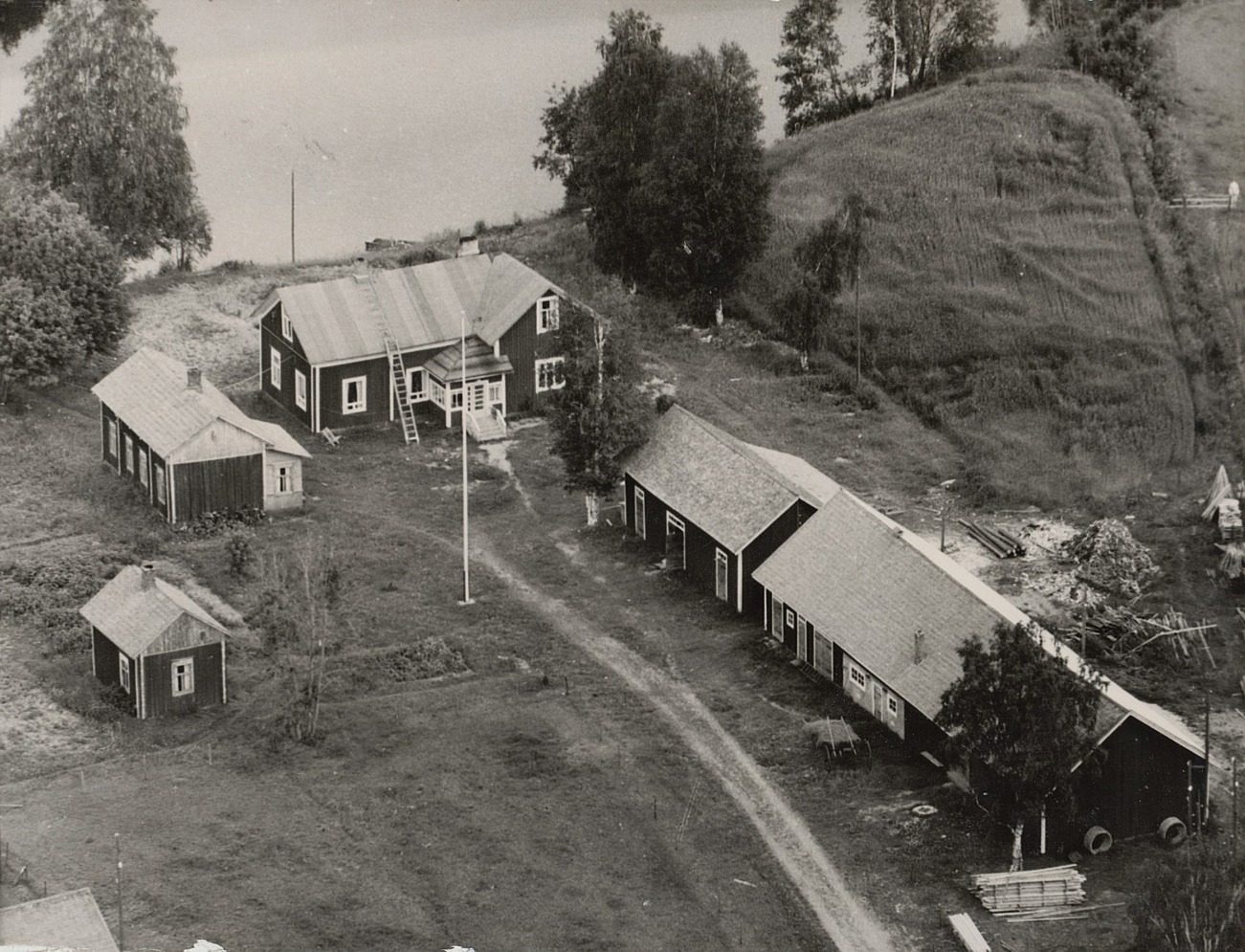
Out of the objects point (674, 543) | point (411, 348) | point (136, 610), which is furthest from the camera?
point (411, 348)

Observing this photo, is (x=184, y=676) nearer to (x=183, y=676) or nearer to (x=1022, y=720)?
(x=183, y=676)

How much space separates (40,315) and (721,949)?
40236 mm

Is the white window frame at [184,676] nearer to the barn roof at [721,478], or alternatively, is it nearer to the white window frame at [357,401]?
the barn roof at [721,478]

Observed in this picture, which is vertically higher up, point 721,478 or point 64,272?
point 64,272

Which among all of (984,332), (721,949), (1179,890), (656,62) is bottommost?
(721,949)

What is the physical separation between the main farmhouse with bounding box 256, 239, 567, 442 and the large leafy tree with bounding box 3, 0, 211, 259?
495 inches

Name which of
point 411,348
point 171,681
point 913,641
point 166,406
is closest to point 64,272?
point 166,406

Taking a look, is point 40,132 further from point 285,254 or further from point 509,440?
point 509,440

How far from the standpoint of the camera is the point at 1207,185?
249 feet

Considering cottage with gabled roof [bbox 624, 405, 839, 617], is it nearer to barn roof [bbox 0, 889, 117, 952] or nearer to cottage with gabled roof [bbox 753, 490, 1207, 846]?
cottage with gabled roof [bbox 753, 490, 1207, 846]

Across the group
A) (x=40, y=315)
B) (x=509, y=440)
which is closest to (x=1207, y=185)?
(x=509, y=440)

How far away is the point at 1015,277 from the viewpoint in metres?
72.6

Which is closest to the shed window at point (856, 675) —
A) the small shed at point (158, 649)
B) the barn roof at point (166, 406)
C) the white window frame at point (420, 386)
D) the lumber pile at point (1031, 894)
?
the lumber pile at point (1031, 894)

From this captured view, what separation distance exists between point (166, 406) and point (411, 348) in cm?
1057
